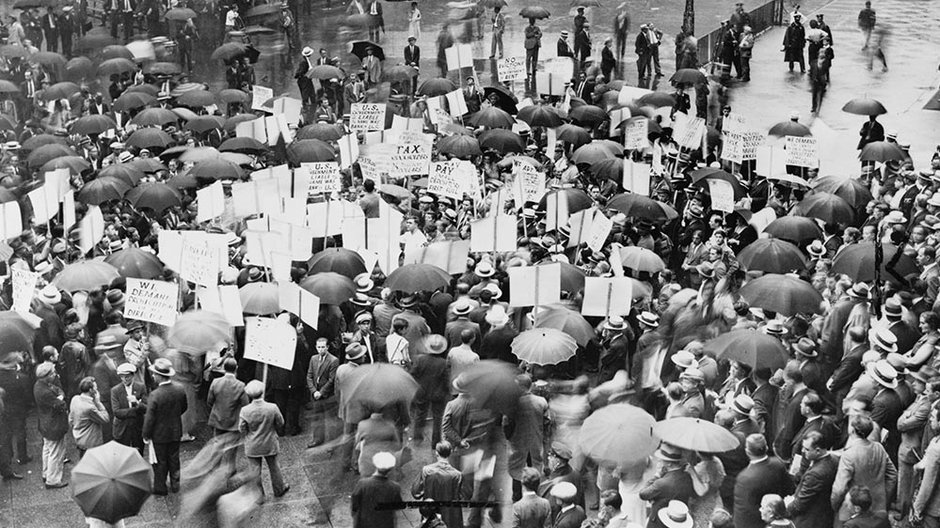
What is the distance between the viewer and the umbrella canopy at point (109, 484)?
31.3ft

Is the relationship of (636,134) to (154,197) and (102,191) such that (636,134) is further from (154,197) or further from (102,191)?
(102,191)

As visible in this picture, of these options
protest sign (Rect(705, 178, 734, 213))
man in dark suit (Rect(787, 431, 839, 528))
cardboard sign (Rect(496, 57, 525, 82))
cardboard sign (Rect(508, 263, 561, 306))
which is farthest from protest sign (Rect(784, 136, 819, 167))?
man in dark suit (Rect(787, 431, 839, 528))

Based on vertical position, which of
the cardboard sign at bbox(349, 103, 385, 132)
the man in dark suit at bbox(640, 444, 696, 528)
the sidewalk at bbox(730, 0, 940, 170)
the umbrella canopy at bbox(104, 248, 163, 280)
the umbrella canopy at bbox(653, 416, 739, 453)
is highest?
the cardboard sign at bbox(349, 103, 385, 132)

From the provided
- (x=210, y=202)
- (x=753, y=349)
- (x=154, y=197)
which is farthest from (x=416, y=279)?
(x=154, y=197)

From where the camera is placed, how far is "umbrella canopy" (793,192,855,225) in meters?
17.0

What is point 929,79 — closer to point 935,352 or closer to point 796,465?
point 935,352

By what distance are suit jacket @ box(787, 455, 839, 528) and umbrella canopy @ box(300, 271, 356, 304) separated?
540 cm

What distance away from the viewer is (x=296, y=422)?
13492 mm

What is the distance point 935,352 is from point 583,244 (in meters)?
5.46

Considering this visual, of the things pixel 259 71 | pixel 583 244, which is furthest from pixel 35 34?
pixel 583 244

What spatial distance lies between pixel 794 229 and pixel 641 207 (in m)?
2.01

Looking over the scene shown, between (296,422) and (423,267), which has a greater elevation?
(423,267)

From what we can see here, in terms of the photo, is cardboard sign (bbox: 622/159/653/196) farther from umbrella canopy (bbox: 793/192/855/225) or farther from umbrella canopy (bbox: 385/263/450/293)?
umbrella canopy (bbox: 385/263/450/293)

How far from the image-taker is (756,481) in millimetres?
10305
